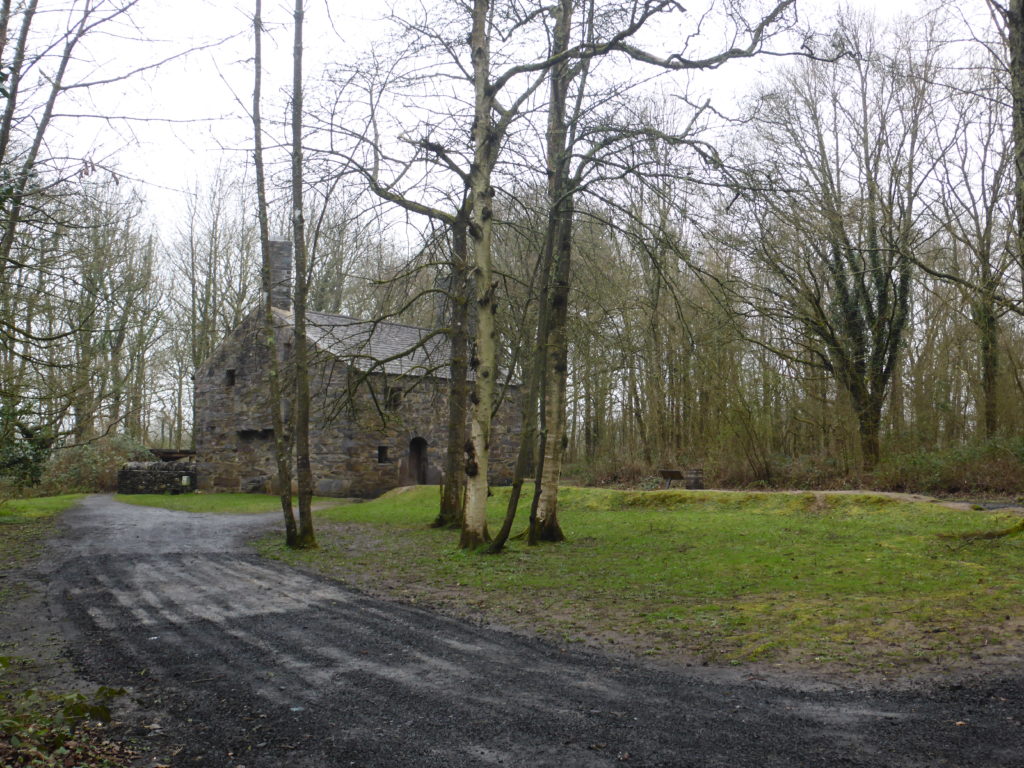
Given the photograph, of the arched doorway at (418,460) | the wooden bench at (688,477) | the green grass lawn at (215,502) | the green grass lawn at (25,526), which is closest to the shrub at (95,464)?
the green grass lawn at (25,526)

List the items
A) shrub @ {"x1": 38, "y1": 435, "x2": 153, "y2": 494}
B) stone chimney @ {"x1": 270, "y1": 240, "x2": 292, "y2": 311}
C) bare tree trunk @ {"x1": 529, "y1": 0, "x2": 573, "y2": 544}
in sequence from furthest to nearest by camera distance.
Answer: shrub @ {"x1": 38, "y1": 435, "x2": 153, "y2": 494} → stone chimney @ {"x1": 270, "y1": 240, "x2": 292, "y2": 311} → bare tree trunk @ {"x1": 529, "y1": 0, "x2": 573, "y2": 544}

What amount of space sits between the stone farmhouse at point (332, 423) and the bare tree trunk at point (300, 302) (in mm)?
9487

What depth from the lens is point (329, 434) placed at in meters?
23.1

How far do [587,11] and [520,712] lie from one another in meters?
9.98

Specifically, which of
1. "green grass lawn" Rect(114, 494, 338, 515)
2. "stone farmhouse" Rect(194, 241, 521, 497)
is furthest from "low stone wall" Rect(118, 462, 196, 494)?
"stone farmhouse" Rect(194, 241, 521, 497)

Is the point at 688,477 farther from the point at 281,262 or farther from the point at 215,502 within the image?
the point at 281,262

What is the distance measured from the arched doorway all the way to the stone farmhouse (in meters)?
0.03

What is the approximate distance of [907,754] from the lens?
11.8ft

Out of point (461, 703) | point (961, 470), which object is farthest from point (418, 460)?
point (461, 703)

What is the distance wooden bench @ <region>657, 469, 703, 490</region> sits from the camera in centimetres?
1830

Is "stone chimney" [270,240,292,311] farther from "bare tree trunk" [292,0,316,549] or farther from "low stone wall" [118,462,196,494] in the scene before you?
"bare tree trunk" [292,0,316,549]

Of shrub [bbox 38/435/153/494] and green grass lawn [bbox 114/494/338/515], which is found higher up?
shrub [bbox 38/435/153/494]

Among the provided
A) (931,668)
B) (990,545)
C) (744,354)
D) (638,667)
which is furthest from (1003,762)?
(744,354)

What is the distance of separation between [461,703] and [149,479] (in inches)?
997
